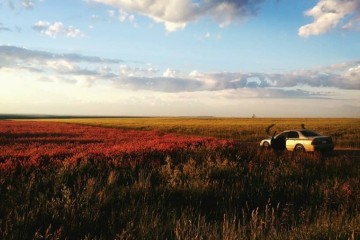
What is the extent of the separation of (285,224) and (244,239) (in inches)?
63.0

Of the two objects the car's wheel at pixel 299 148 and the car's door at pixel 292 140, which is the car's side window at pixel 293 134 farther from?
the car's wheel at pixel 299 148

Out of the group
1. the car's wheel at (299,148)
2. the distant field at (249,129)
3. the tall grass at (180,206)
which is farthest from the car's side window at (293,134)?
the tall grass at (180,206)

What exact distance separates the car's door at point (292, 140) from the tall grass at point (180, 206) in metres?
10.8

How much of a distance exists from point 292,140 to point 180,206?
58.7 ft

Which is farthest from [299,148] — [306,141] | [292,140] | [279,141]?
[279,141]

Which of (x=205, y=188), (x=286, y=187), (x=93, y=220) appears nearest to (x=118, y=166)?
(x=205, y=188)

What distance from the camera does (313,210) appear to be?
771 centimetres

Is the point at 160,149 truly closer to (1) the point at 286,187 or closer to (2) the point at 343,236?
(1) the point at 286,187

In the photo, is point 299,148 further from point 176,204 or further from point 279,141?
point 176,204

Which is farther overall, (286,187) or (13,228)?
(286,187)

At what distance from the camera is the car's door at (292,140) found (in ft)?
79.5

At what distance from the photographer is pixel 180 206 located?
314 inches

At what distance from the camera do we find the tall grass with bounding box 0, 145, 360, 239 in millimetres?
5719

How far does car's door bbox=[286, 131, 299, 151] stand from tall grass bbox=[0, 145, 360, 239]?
35.5 feet
